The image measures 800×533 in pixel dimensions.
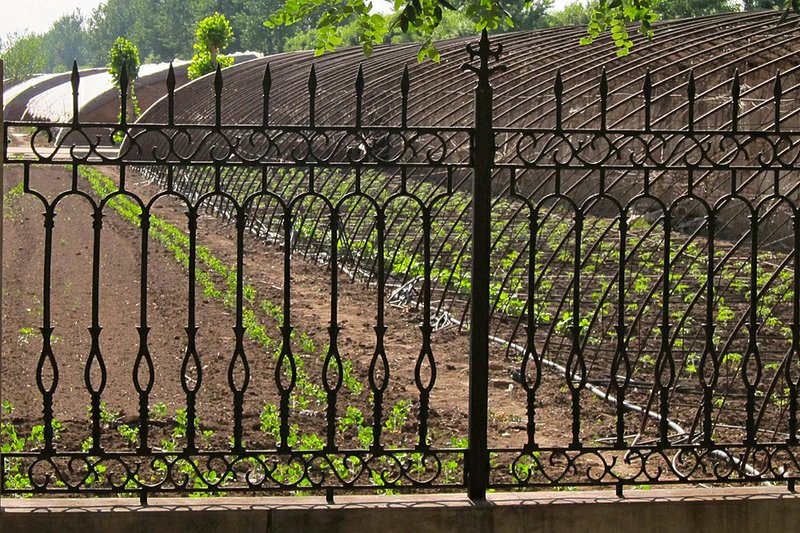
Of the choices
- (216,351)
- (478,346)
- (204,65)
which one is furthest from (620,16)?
(204,65)

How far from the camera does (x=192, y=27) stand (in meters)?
99.2

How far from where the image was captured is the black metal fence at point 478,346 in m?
4.74

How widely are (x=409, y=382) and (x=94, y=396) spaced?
424cm

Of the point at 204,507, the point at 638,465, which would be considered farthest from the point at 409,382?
the point at 204,507

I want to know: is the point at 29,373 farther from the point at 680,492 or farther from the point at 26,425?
the point at 680,492

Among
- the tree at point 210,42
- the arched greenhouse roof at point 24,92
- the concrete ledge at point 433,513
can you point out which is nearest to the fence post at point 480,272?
the concrete ledge at point 433,513

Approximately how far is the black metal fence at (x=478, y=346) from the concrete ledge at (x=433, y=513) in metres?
0.10

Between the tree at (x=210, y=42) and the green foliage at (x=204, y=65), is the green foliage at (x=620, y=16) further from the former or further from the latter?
the tree at (x=210, y=42)

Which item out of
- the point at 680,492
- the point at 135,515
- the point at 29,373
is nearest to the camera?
the point at 135,515

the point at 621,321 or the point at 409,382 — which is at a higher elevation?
the point at 621,321

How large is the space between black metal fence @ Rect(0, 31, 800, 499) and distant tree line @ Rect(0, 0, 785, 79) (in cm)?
3205

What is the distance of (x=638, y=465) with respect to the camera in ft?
21.7

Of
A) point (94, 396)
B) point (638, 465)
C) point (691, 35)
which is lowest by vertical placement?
point (638, 465)

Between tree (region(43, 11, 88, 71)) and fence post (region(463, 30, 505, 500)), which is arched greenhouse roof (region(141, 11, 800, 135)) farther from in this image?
tree (region(43, 11, 88, 71))
